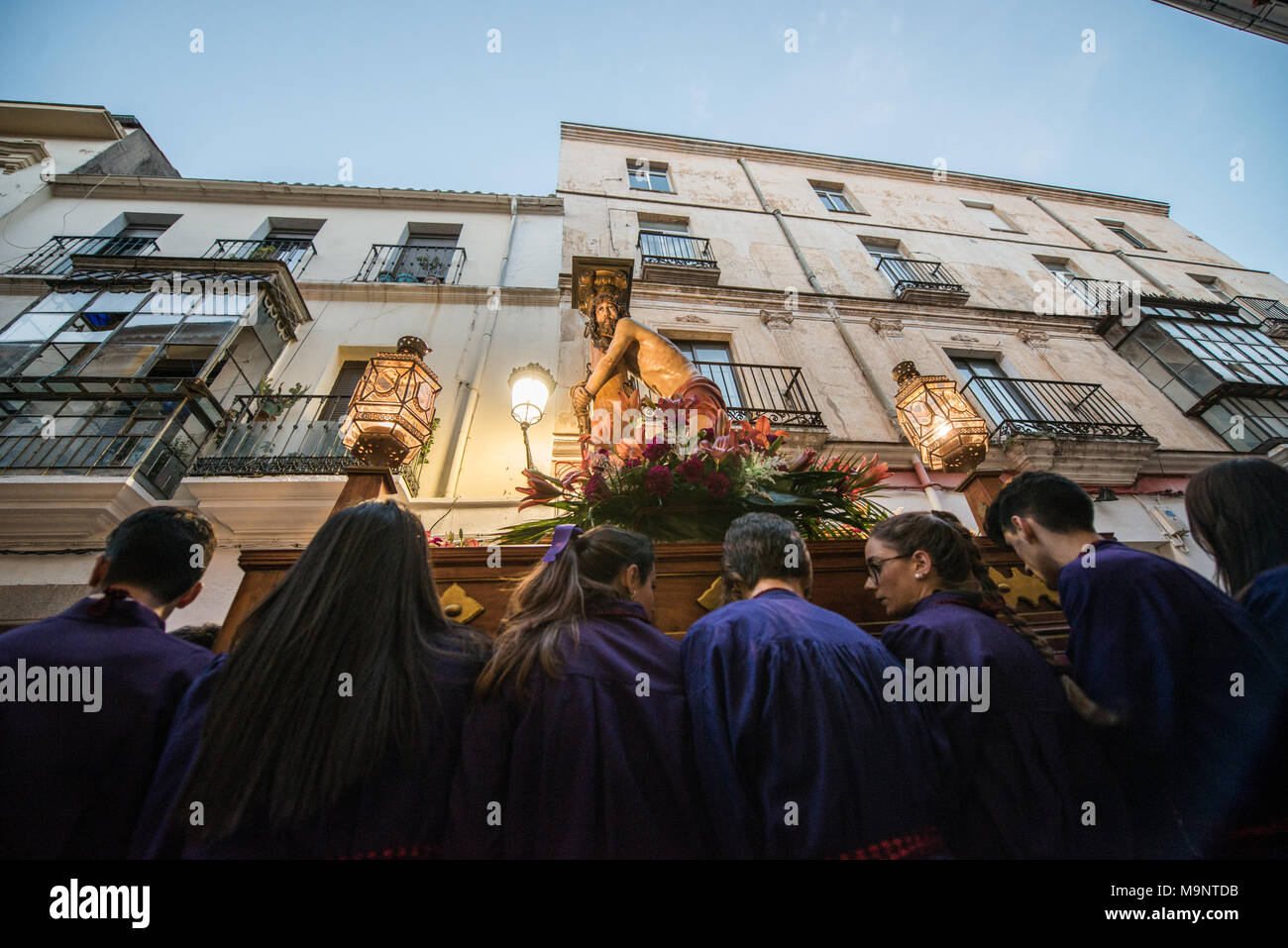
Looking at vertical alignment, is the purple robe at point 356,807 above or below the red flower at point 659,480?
below

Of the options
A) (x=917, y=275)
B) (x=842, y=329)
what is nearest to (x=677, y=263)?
(x=842, y=329)

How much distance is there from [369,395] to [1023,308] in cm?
1221

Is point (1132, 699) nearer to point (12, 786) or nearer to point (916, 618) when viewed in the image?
point (916, 618)

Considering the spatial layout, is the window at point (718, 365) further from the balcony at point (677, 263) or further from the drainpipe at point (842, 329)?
the drainpipe at point (842, 329)

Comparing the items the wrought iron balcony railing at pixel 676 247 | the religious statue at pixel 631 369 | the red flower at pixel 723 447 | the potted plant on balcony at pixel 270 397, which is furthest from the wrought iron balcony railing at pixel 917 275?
the potted plant on balcony at pixel 270 397

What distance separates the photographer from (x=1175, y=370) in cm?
839

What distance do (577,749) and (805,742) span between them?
496 millimetres

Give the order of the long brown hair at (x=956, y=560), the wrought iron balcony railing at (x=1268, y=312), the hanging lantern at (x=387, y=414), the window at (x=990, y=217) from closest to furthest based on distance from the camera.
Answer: the long brown hair at (x=956, y=560) → the hanging lantern at (x=387, y=414) → the wrought iron balcony railing at (x=1268, y=312) → the window at (x=990, y=217)

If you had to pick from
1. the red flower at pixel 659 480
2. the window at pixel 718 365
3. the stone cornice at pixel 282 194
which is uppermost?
the stone cornice at pixel 282 194

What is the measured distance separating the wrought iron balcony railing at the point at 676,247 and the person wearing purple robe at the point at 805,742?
889cm

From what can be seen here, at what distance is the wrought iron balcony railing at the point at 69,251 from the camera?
8.03 meters

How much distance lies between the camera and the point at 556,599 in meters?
1.34

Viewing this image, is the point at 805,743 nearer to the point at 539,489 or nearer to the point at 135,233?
the point at 539,489
